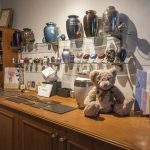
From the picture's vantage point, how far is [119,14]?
5.74 feet

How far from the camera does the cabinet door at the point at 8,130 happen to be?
5.56 ft

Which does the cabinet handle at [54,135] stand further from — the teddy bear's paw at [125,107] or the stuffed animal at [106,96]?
the teddy bear's paw at [125,107]

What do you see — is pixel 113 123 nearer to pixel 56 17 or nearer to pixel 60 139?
pixel 60 139

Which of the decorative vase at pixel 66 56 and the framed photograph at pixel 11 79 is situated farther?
the framed photograph at pixel 11 79

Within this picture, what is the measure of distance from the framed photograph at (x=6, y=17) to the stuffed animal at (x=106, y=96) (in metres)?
2.03

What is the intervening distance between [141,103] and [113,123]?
318 mm

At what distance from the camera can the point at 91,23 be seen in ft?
5.93

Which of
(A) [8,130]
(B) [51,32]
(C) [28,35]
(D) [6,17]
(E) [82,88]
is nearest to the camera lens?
(E) [82,88]

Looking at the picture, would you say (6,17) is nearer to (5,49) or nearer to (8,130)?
(5,49)

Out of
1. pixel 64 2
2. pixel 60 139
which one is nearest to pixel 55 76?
pixel 64 2

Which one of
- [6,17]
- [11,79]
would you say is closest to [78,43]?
[11,79]

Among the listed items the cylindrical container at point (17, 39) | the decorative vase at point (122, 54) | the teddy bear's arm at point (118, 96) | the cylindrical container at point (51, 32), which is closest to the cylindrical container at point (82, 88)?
the teddy bear's arm at point (118, 96)

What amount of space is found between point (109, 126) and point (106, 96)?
319mm

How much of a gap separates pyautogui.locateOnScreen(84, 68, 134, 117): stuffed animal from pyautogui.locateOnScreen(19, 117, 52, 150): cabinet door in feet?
1.08
